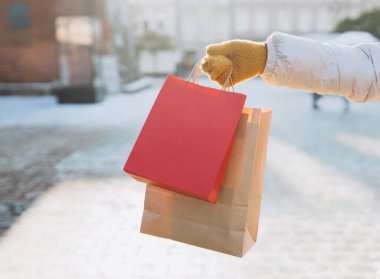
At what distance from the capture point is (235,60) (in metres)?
2.00

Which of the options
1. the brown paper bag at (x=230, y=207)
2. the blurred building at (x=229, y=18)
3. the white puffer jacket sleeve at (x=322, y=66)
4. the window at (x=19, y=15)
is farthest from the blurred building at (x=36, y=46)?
the blurred building at (x=229, y=18)

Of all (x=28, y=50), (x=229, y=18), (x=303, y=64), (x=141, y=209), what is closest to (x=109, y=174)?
(x=141, y=209)

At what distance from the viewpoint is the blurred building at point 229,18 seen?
50.7 meters

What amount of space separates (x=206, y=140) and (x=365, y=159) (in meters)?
5.61

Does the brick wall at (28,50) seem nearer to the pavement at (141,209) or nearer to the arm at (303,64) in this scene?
the pavement at (141,209)

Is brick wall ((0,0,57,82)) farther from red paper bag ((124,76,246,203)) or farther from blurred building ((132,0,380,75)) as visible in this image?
blurred building ((132,0,380,75))

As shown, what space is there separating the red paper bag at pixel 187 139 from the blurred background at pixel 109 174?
→ 1.56 meters

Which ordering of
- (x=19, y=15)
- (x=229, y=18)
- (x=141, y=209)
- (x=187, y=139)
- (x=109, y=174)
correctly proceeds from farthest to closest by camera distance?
(x=229, y=18) → (x=19, y=15) → (x=109, y=174) → (x=141, y=209) → (x=187, y=139)

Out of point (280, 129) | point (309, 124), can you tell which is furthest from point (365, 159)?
point (309, 124)

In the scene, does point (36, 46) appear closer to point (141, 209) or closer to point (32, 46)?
point (32, 46)

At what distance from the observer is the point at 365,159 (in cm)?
707

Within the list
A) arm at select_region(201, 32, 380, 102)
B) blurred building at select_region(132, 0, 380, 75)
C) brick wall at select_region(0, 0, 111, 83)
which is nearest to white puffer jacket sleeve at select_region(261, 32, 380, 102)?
arm at select_region(201, 32, 380, 102)

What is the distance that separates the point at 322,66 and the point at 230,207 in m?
0.62

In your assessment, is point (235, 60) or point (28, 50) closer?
point (235, 60)
